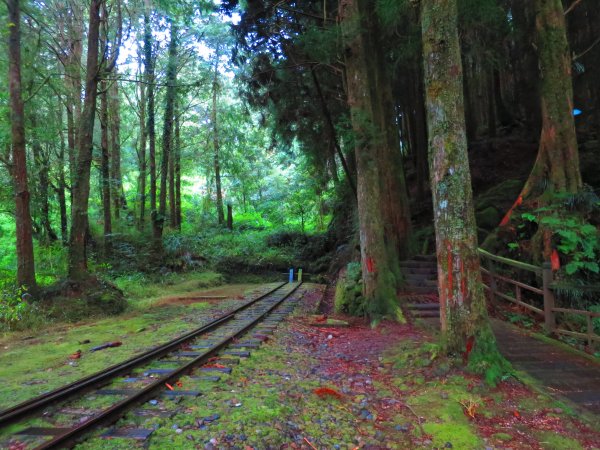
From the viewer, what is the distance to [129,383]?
17.8ft

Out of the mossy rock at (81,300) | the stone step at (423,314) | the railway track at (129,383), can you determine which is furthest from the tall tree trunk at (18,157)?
the stone step at (423,314)

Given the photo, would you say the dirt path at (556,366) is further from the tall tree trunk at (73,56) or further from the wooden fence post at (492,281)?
the tall tree trunk at (73,56)

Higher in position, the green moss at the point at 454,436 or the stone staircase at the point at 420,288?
the stone staircase at the point at 420,288

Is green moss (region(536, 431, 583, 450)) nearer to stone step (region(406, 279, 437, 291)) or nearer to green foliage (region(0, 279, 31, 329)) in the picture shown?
stone step (region(406, 279, 437, 291))

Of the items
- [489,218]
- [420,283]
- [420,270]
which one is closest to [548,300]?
[420,283]

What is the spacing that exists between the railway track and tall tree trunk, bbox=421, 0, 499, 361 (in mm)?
3432

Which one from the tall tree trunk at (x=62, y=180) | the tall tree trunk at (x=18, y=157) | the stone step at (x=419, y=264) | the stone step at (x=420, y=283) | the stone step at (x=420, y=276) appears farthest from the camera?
the tall tree trunk at (x=62, y=180)

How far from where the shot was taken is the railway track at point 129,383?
154 inches

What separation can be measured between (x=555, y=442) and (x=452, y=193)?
3.00 meters

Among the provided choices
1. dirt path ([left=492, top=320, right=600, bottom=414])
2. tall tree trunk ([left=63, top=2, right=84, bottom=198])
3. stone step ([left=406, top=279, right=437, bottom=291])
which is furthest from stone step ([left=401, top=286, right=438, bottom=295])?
tall tree trunk ([left=63, top=2, right=84, bottom=198])

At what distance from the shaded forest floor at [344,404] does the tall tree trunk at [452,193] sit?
1.86 ft

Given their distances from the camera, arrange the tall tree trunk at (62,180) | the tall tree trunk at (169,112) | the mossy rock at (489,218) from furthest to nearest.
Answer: the tall tree trunk at (169,112) → the tall tree trunk at (62,180) → the mossy rock at (489,218)

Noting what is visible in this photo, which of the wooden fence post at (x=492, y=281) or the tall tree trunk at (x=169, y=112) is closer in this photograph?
the wooden fence post at (x=492, y=281)

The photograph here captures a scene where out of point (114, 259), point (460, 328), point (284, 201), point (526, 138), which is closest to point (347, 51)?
point (460, 328)
